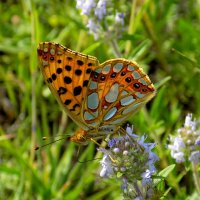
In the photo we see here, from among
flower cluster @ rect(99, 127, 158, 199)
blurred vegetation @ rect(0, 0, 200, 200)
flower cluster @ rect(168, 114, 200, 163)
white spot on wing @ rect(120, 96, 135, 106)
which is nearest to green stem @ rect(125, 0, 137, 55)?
blurred vegetation @ rect(0, 0, 200, 200)

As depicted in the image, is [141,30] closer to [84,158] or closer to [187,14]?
[187,14]

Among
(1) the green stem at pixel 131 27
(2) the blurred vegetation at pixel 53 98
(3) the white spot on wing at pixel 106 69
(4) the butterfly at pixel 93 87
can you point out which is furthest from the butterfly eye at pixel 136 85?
(1) the green stem at pixel 131 27

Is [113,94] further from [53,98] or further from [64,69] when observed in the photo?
[53,98]

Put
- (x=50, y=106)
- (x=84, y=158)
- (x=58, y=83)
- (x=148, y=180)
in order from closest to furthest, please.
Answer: (x=148, y=180), (x=58, y=83), (x=84, y=158), (x=50, y=106)

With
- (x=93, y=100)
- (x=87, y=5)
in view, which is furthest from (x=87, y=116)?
(x=87, y=5)

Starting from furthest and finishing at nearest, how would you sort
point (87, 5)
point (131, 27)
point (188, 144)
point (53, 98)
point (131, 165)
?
1. point (53, 98)
2. point (131, 27)
3. point (87, 5)
4. point (188, 144)
5. point (131, 165)

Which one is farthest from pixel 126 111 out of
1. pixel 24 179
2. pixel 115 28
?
pixel 24 179

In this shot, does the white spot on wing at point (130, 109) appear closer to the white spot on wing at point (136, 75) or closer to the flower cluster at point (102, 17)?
the white spot on wing at point (136, 75)
